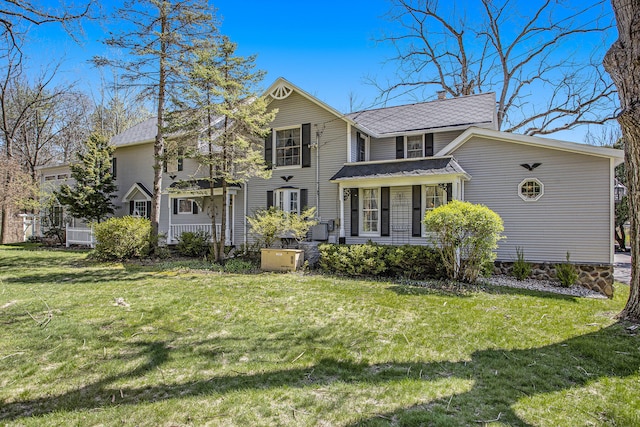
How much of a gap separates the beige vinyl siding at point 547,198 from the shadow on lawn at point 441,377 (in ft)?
19.4

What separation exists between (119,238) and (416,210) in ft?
31.6

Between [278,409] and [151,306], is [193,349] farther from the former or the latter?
[151,306]

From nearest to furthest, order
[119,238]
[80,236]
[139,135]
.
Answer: [119,238] → [80,236] → [139,135]

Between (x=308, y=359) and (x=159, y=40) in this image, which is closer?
(x=308, y=359)

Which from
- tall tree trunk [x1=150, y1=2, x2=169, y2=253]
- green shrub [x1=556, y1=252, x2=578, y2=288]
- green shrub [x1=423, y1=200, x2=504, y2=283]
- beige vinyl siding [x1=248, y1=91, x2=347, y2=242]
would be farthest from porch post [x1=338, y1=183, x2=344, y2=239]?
green shrub [x1=556, y1=252, x2=578, y2=288]

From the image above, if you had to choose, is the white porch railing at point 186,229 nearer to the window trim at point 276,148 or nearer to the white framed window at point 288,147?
the window trim at point 276,148

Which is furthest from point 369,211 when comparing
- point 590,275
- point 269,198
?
point 590,275

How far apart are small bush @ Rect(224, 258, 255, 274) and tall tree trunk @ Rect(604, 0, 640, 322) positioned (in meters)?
8.28

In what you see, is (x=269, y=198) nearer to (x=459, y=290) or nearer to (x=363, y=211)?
(x=363, y=211)

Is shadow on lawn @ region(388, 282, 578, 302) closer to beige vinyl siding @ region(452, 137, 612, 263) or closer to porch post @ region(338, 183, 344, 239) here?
beige vinyl siding @ region(452, 137, 612, 263)

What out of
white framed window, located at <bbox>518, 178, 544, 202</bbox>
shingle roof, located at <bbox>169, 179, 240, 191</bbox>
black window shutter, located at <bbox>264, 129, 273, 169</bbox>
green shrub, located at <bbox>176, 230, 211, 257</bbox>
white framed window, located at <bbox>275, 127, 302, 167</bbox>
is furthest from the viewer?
black window shutter, located at <bbox>264, 129, 273, 169</bbox>

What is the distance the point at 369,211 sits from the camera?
477 inches

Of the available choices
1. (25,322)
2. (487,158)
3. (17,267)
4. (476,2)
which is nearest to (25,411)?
(25,322)

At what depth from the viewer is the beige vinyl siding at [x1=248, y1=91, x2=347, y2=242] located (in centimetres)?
1262
